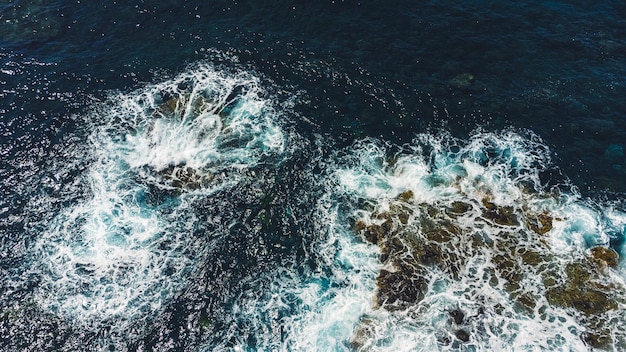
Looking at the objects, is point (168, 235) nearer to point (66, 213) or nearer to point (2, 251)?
point (66, 213)

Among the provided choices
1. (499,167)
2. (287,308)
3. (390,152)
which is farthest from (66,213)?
(499,167)

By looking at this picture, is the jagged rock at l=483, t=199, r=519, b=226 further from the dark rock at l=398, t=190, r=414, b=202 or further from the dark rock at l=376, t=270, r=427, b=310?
the dark rock at l=376, t=270, r=427, b=310

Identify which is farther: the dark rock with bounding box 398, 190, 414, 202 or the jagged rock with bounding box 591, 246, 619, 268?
the dark rock with bounding box 398, 190, 414, 202

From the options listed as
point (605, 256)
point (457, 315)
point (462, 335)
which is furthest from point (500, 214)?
point (462, 335)

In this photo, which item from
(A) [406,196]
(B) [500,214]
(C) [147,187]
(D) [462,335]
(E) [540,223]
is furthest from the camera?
(C) [147,187]

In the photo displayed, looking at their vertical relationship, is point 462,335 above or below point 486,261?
below

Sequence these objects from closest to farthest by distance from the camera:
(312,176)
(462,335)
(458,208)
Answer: (462,335) → (458,208) → (312,176)

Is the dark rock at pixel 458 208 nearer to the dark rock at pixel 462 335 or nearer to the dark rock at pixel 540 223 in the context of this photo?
the dark rock at pixel 540 223

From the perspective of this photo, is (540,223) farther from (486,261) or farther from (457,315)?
(457,315)

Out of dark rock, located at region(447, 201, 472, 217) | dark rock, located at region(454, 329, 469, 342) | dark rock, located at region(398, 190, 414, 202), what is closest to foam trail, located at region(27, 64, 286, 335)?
dark rock, located at region(398, 190, 414, 202)
